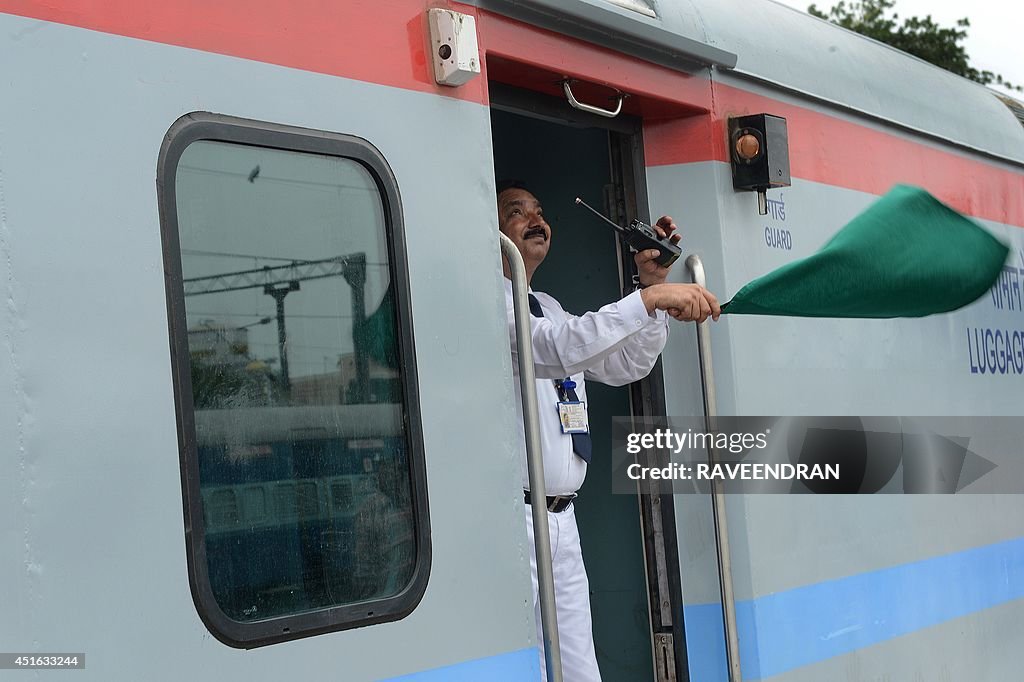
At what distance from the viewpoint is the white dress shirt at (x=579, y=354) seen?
10.7 ft

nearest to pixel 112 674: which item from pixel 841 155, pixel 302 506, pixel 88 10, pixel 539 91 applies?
pixel 302 506

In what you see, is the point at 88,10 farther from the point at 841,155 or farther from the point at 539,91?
the point at 841,155

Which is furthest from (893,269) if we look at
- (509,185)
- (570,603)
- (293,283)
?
(293,283)

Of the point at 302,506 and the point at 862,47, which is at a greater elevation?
the point at 862,47

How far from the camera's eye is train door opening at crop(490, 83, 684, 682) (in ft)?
13.1

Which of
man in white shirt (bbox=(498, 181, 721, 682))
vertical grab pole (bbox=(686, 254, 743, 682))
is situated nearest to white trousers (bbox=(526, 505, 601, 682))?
man in white shirt (bbox=(498, 181, 721, 682))

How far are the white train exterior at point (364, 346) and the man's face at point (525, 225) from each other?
11.6 inches

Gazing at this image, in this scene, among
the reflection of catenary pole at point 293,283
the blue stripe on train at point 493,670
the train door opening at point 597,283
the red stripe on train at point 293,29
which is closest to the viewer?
the red stripe on train at point 293,29

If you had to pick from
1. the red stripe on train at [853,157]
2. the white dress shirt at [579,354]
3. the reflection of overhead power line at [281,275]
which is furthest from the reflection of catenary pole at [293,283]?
the red stripe on train at [853,157]

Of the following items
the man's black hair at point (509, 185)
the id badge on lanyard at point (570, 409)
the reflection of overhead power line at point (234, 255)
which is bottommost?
the id badge on lanyard at point (570, 409)

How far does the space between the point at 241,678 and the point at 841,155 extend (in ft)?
9.48

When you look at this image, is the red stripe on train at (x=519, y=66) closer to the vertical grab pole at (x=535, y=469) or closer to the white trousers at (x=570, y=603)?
the vertical grab pole at (x=535, y=469)

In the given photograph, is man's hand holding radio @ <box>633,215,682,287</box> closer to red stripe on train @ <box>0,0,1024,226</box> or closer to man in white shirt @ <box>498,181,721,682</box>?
man in white shirt @ <box>498,181,721,682</box>

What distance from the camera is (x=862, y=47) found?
181 inches
